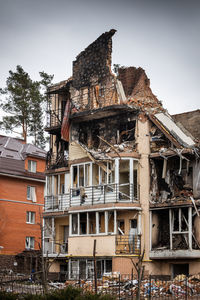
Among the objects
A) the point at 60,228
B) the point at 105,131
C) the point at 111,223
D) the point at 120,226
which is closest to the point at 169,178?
the point at 120,226

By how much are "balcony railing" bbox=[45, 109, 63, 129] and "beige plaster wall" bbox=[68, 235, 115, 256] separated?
30.5 feet

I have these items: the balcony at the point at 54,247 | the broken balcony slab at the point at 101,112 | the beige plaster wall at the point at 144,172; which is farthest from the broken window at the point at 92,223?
the broken balcony slab at the point at 101,112

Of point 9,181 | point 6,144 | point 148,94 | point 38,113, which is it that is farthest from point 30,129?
point 148,94

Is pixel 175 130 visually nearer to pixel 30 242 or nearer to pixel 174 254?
pixel 174 254

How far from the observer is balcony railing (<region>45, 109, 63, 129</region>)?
143 ft

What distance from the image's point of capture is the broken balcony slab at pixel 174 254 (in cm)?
3456

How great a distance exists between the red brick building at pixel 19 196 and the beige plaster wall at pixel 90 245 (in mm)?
9130

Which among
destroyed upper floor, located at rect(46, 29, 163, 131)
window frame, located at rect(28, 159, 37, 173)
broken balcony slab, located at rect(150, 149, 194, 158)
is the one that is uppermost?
destroyed upper floor, located at rect(46, 29, 163, 131)

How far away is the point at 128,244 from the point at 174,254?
3.23 meters

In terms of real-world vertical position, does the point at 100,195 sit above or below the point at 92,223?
above

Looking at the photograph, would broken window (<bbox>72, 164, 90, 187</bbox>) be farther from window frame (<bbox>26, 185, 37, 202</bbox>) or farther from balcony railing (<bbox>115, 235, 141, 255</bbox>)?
window frame (<bbox>26, 185, 37, 202</bbox>)

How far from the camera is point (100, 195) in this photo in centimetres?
3869

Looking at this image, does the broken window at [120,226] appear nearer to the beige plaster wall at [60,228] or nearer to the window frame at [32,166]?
the beige plaster wall at [60,228]

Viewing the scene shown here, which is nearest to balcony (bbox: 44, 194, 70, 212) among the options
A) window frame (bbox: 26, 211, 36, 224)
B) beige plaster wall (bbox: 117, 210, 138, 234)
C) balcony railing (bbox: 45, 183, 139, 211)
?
balcony railing (bbox: 45, 183, 139, 211)
